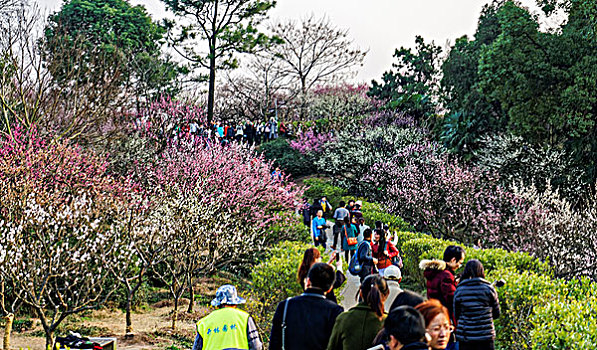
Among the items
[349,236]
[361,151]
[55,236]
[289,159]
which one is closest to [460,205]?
[349,236]

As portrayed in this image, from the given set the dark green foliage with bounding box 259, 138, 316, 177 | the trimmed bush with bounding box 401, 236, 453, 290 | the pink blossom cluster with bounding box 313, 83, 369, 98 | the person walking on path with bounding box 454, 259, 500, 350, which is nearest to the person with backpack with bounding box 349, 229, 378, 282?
the trimmed bush with bounding box 401, 236, 453, 290

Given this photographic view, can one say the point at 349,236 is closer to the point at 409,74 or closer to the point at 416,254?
the point at 416,254

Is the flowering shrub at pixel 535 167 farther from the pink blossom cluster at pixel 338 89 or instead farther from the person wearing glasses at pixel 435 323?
the pink blossom cluster at pixel 338 89

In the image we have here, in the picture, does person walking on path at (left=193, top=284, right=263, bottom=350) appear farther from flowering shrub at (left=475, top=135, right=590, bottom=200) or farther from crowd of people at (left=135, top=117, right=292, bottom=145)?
flowering shrub at (left=475, top=135, right=590, bottom=200)

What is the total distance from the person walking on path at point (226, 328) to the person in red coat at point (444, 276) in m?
2.51

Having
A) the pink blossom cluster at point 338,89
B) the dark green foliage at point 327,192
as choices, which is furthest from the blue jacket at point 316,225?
the pink blossom cluster at point 338,89

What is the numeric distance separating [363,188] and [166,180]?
13.5 m

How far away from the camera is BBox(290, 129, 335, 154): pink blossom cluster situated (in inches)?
1211

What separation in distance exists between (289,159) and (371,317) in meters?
28.8

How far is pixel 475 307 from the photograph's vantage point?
5.57 metres

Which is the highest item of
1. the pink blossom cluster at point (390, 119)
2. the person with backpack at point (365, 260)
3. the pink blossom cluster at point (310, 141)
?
the pink blossom cluster at point (390, 119)

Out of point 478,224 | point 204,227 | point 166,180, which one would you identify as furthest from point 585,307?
point 166,180

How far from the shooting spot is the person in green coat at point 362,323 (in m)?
4.07

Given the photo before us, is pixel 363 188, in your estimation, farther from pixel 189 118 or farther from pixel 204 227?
pixel 204 227
